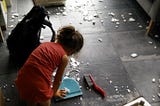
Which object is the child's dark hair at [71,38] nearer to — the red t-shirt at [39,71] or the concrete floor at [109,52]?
the red t-shirt at [39,71]

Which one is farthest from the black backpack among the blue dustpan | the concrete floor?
the blue dustpan

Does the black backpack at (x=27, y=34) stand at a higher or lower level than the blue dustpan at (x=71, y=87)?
higher

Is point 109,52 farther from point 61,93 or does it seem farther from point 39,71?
point 39,71

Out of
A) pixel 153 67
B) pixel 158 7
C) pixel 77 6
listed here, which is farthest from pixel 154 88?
pixel 77 6

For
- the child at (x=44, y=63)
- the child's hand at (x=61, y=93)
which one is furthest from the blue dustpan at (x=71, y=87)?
the child at (x=44, y=63)

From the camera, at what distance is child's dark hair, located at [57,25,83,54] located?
124 centimetres

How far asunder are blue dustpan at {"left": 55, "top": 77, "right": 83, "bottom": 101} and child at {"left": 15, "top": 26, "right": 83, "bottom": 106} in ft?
1.13

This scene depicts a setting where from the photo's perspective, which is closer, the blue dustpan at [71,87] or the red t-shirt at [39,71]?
the red t-shirt at [39,71]

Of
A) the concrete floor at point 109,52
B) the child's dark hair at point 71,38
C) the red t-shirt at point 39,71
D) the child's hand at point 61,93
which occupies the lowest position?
the child's hand at point 61,93

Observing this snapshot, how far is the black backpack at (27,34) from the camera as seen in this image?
1.66 meters

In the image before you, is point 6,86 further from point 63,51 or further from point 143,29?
point 143,29

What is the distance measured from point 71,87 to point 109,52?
517 mm

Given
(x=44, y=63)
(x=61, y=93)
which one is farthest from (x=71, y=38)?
(x=61, y=93)

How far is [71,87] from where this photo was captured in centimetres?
167
